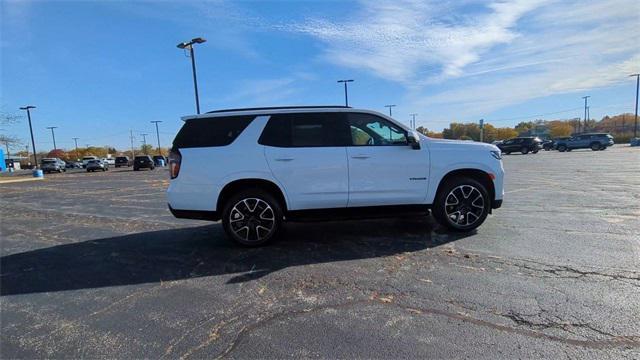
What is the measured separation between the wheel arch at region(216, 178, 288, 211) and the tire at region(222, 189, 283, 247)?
0.08 meters

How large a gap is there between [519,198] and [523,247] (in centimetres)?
449

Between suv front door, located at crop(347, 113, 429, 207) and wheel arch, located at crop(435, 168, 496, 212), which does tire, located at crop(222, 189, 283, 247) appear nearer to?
suv front door, located at crop(347, 113, 429, 207)

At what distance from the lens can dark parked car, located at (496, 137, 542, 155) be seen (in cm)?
3778

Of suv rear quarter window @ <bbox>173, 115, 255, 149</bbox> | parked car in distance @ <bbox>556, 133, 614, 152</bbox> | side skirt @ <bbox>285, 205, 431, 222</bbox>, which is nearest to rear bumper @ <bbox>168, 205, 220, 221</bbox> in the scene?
suv rear quarter window @ <bbox>173, 115, 255, 149</bbox>

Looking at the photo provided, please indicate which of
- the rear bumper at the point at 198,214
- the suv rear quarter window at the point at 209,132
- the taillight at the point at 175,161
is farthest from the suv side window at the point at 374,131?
the taillight at the point at 175,161

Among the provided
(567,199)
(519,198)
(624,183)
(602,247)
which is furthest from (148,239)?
(624,183)

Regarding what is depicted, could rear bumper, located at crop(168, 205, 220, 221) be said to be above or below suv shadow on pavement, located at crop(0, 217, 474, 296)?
above

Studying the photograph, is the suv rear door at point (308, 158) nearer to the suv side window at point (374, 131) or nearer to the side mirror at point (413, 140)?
the suv side window at point (374, 131)

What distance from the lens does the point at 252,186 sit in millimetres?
5391

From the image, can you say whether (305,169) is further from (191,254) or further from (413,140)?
(191,254)

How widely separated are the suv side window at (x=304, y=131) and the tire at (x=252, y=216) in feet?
2.66

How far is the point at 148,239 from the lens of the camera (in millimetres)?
6195

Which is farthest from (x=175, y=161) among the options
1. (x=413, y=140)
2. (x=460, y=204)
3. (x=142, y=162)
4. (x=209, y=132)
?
(x=142, y=162)

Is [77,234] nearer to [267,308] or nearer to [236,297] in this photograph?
[236,297]
